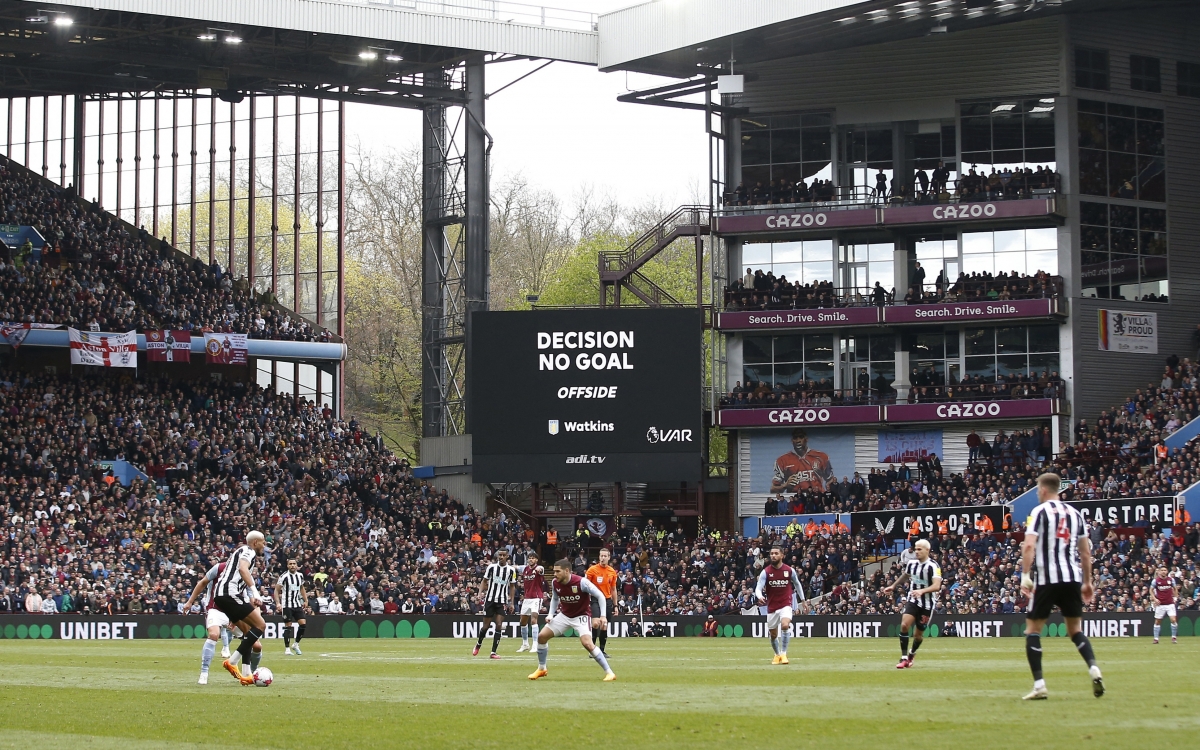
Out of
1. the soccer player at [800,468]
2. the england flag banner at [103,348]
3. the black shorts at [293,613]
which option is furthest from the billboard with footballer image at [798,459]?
the black shorts at [293,613]

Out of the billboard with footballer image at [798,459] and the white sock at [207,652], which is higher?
the billboard with footballer image at [798,459]

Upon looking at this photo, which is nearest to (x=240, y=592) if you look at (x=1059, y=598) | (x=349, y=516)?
(x=1059, y=598)

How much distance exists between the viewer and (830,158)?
63.2m

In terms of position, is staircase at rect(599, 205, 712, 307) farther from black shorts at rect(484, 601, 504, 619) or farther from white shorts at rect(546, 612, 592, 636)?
white shorts at rect(546, 612, 592, 636)

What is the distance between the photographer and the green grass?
1353cm

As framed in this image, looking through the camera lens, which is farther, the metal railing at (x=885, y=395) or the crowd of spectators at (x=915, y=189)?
the crowd of spectators at (x=915, y=189)

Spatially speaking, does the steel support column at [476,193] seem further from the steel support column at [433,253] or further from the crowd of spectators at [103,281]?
the crowd of spectators at [103,281]

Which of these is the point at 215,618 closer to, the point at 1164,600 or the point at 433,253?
the point at 1164,600

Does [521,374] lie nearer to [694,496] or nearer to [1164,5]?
[694,496]

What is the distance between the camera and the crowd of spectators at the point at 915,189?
59500mm

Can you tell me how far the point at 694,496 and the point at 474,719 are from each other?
43.3 metres

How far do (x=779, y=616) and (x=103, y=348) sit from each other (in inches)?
1571

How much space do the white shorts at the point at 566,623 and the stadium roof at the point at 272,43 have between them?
1591 inches

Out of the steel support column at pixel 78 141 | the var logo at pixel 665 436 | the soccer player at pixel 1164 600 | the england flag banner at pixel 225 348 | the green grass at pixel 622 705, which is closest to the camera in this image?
the green grass at pixel 622 705
